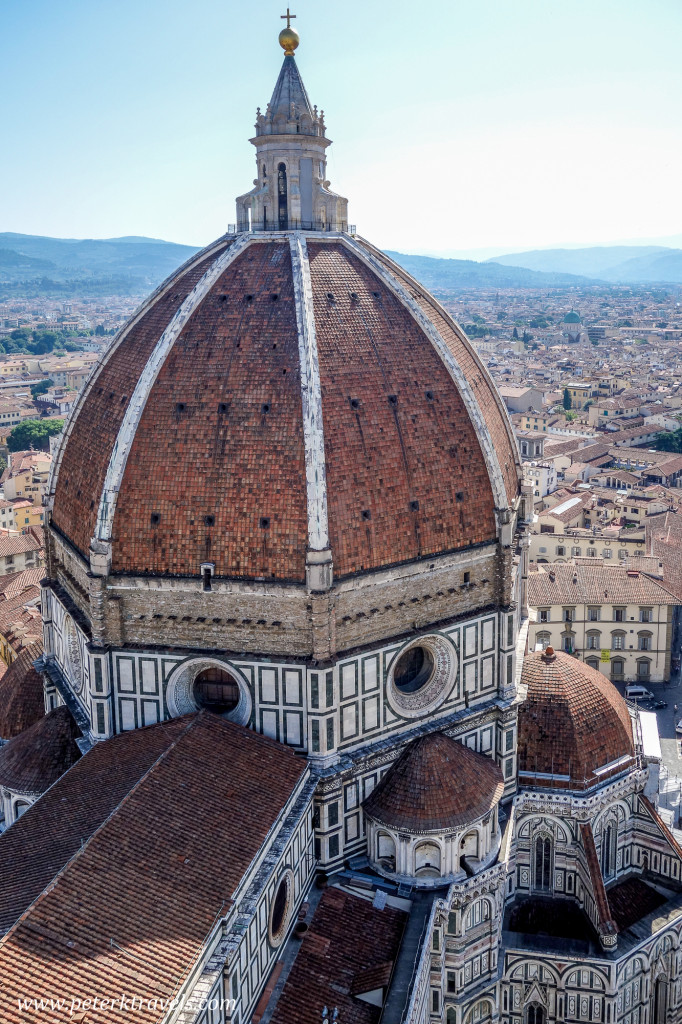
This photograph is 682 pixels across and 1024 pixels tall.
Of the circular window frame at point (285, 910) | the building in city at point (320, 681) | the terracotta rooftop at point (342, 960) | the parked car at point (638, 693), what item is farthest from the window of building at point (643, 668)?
the circular window frame at point (285, 910)

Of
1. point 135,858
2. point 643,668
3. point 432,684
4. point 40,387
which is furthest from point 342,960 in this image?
point 40,387

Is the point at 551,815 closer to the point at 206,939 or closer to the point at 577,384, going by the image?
the point at 206,939

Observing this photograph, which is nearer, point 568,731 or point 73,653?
point 73,653

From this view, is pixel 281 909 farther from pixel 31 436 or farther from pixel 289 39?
pixel 31 436

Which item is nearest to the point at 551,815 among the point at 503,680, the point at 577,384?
the point at 503,680

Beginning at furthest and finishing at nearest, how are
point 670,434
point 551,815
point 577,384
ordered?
point 577,384 < point 670,434 < point 551,815

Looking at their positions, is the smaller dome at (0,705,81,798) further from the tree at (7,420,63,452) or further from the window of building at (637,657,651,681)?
the tree at (7,420,63,452)
